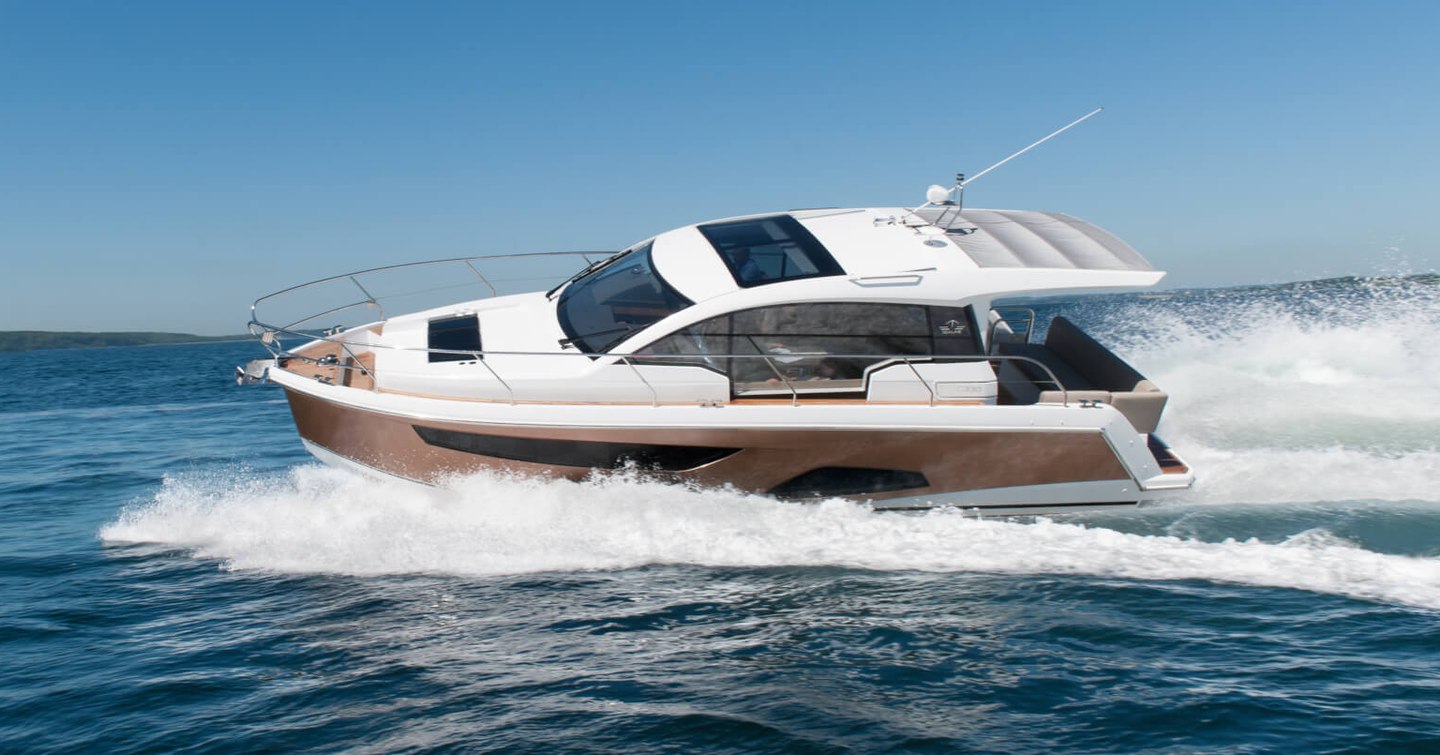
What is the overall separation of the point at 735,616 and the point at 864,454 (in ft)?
5.71

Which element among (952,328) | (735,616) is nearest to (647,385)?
(735,616)

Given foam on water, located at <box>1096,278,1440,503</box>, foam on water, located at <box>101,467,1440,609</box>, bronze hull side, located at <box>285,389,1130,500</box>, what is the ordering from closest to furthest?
foam on water, located at <box>101,467,1440,609</box>
bronze hull side, located at <box>285,389,1130,500</box>
foam on water, located at <box>1096,278,1440,503</box>

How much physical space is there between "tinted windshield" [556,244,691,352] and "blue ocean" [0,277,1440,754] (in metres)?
1.15

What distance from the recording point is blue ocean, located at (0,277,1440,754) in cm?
392

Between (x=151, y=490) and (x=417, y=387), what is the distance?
4.64m

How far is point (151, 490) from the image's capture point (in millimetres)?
9438

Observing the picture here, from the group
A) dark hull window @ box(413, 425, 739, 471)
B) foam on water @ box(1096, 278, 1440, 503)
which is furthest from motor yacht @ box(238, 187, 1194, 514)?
foam on water @ box(1096, 278, 1440, 503)

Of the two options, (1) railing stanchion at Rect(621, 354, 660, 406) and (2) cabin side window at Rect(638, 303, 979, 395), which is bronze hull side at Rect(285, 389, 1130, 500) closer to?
(1) railing stanchion at Rect(621, 354, 660, 406)

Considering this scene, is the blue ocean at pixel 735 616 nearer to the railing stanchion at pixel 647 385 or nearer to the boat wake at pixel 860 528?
the boat wake at pixel 860 528

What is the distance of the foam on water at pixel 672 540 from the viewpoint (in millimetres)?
5551

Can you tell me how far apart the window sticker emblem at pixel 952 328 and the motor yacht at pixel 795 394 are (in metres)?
0.01

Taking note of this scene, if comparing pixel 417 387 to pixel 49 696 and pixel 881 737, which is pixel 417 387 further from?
pixel 881 737

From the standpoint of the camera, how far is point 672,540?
6.13 m

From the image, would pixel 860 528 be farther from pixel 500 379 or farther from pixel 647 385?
pixel 500 379
